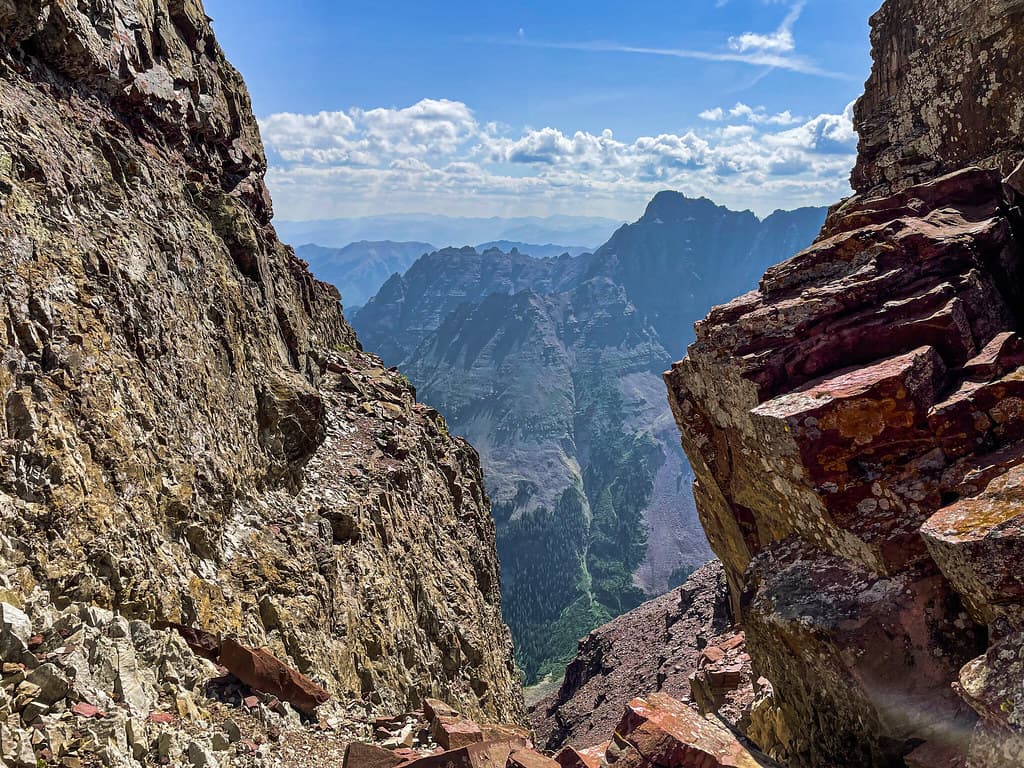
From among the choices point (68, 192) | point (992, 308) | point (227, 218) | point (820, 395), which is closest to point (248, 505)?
point (68, 192)

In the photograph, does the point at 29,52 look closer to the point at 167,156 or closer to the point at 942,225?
the point at 167,156

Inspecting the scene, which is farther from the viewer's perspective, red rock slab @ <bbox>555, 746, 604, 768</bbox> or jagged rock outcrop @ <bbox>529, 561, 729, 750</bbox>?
jagged rock outcrop @ <bbox>529, 561, 729, 750</bbox>

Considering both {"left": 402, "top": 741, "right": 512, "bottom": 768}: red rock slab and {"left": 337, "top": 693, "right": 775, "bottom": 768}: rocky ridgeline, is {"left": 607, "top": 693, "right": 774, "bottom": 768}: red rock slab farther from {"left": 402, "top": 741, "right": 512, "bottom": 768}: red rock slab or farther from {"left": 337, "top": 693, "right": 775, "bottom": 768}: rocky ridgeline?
{"left": 402, "top": 741, "right": 512, "bottom": 768}: red rock slab

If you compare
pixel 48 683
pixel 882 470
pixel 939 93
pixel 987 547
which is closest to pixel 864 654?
pixel 987 547

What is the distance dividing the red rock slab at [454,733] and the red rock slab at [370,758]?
2329 millimetres

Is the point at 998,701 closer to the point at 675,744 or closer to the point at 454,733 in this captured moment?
the point at 675,744

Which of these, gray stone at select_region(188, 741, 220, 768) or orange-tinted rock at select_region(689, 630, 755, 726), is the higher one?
gray stone at select_region(188, 741, 220, 768)

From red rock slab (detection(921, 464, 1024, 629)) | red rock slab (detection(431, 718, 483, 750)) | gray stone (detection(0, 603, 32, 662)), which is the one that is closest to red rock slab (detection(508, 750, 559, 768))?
red rock slab (detection(431, 718, 483, 750))

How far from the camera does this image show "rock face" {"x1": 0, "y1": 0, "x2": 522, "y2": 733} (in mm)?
18000

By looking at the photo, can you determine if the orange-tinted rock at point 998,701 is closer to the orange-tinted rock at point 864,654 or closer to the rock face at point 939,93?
the orange-tinted rock at point 864,654

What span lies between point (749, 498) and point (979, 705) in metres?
9.15

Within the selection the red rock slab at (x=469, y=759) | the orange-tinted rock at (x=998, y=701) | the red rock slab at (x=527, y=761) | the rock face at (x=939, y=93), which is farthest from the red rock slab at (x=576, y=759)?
the rock face at (x=939, y=93)

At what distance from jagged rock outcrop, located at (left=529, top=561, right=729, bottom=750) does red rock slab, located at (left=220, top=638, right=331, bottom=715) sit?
42.2m

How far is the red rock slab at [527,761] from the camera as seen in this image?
13555mm
